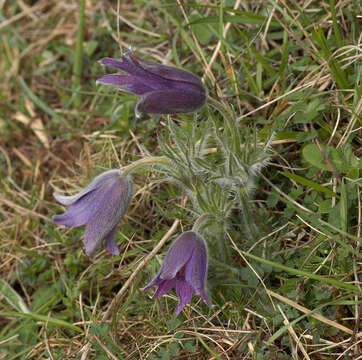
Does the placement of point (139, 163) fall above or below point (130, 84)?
below

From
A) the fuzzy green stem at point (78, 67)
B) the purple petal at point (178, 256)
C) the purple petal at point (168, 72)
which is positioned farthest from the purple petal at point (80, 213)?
the fuzzy green stem at point (78, 67)

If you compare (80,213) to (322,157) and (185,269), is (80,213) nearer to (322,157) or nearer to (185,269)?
(185,269)

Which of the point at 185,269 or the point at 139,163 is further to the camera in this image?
the point at 139,163

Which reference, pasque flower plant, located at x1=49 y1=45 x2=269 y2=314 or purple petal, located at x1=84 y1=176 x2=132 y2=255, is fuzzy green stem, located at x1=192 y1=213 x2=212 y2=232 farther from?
purple petal, located at x1=84 y1=176 x2=132 y2=255

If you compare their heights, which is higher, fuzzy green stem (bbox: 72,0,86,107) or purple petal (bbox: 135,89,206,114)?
purple petal (bbox: 135,89,206,114)

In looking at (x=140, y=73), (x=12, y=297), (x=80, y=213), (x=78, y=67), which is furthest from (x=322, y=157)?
(x=78, y=67)

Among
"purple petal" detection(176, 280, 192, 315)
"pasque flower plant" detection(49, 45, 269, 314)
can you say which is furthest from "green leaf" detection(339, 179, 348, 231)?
"purple petal" detection(176, 280, 192, 315)

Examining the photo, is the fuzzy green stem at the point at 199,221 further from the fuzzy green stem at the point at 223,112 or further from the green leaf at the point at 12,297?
the green leaf at the point at 12,297
